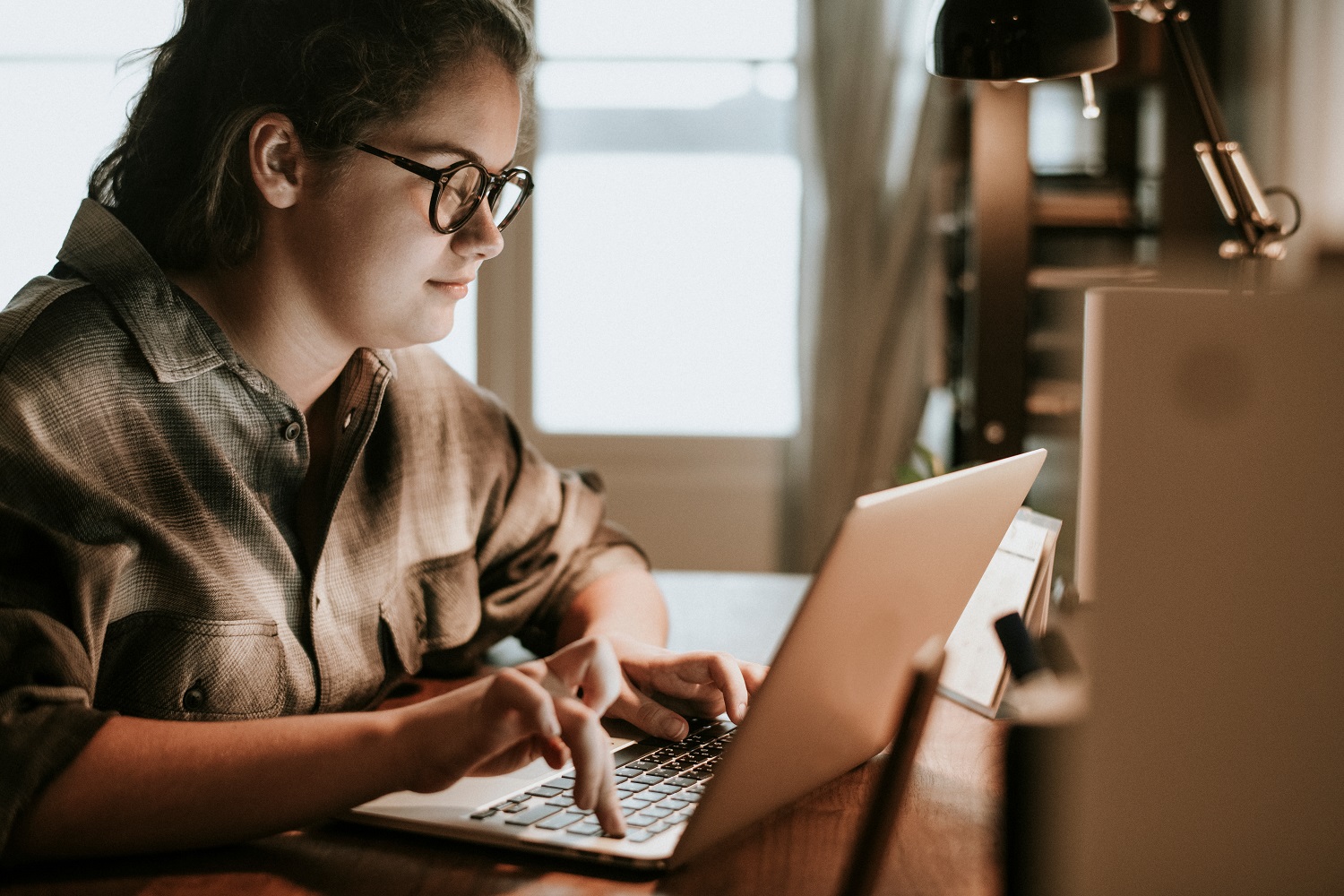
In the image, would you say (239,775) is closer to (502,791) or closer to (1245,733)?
(502,791)

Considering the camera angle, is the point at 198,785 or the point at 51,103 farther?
the point at 51,103

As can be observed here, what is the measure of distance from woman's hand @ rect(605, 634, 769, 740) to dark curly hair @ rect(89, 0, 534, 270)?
498 millimetres

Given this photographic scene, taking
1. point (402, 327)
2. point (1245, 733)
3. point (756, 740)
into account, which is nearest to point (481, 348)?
point (402, 327)

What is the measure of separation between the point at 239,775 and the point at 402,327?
0.47m

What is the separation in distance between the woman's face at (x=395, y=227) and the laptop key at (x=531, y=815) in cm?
49

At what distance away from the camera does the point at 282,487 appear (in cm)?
102

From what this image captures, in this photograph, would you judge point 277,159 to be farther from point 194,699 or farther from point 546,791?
point 546,791

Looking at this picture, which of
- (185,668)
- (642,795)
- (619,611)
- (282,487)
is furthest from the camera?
(619,611)

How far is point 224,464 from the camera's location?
0.94 metres

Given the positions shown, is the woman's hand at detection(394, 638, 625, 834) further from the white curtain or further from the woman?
the white curtain

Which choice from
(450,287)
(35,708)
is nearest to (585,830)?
(35,708)

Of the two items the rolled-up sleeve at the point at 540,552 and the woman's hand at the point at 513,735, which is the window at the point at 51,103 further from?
the woman's hand at the point at 513,735

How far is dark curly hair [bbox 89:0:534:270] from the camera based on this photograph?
1.01 metres

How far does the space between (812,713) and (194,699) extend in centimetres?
49
